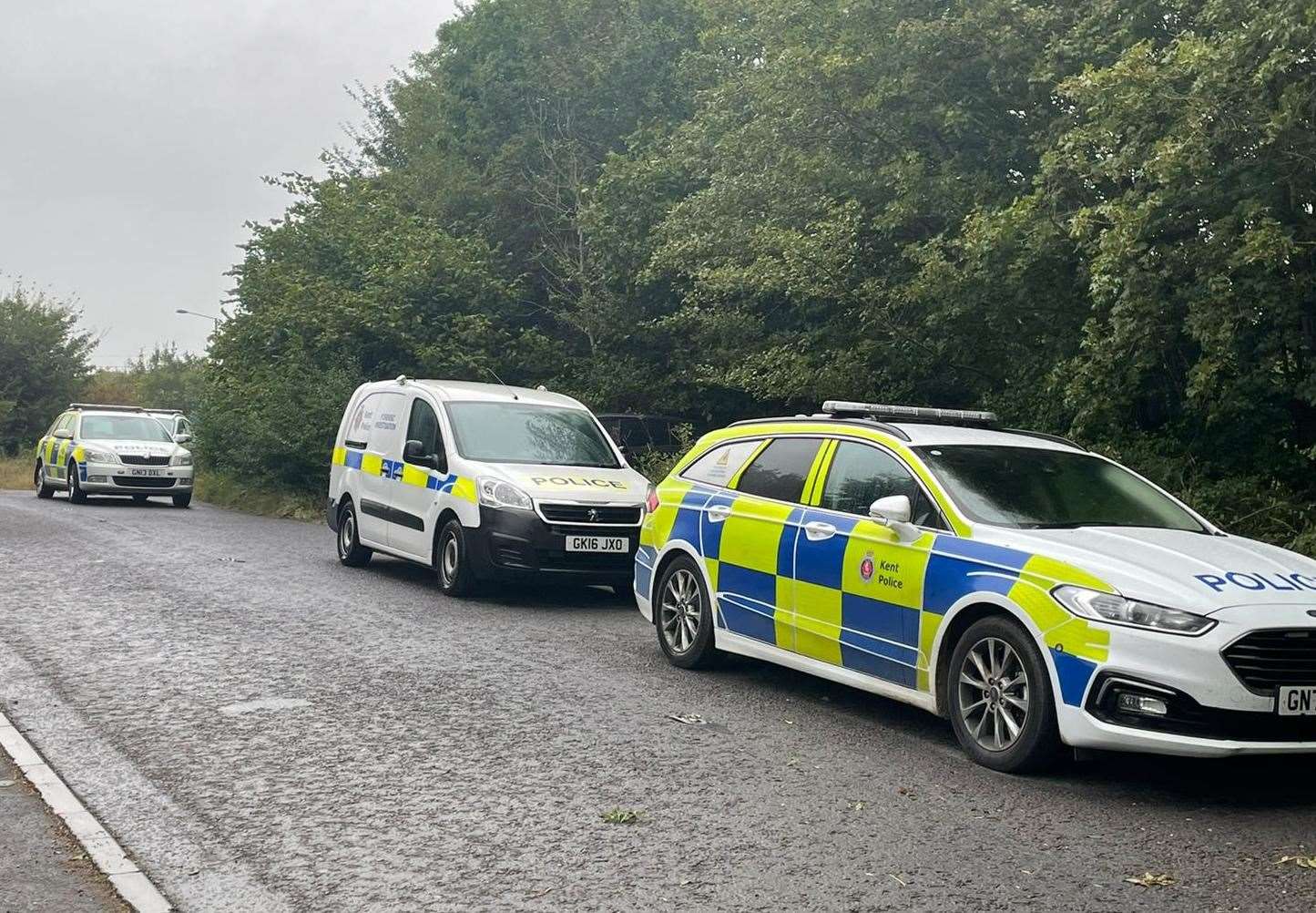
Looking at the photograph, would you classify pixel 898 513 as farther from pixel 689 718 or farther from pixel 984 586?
pixel 689 718

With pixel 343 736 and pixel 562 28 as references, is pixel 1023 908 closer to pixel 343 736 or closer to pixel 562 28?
pixel 343 736

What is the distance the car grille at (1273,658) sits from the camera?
6090 mm

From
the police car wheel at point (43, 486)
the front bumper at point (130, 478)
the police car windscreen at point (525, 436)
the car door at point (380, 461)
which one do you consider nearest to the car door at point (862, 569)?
the police car windscreen at point (525, 436)

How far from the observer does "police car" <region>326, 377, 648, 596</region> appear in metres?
12.6

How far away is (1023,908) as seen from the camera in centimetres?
474

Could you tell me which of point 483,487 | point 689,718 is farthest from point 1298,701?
point 483,487

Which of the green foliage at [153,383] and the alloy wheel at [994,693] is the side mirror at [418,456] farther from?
the green foliage at [153,383]

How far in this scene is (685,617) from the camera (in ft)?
30.8

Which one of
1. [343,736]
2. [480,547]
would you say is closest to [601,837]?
[343,736]

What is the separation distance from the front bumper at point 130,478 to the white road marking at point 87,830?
20.4 metres

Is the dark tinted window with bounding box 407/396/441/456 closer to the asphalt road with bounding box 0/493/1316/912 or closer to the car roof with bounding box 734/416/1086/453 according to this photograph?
the asphalt road with bounding box 0/493/1316/912

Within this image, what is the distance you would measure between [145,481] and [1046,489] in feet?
72.1

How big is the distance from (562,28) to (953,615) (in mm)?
25890

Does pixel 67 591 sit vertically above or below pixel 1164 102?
below
